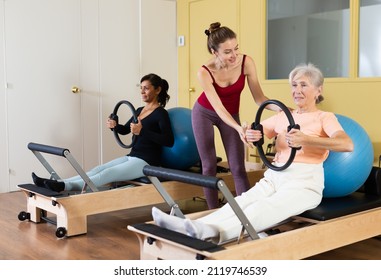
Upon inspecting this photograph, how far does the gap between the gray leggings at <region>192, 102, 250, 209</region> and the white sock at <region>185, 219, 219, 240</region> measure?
92 cm

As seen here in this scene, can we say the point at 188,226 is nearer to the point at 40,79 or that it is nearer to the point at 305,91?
the point at 305,91

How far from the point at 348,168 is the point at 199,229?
3.35 ft

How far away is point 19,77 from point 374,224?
11.5 feet

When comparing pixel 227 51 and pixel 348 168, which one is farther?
pixel 227 51

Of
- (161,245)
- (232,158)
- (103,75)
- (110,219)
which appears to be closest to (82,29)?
(103,75)

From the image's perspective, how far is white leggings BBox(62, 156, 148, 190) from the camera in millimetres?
3699

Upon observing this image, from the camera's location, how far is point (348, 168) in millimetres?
2939

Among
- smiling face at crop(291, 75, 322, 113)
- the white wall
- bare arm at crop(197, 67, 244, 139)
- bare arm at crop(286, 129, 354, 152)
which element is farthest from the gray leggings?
the white wall

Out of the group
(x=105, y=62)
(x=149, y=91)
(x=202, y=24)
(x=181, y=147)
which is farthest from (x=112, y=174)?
(x=202, y=24)

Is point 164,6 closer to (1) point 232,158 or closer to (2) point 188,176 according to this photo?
(1) point 232,158

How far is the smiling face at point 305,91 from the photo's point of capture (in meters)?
2.75

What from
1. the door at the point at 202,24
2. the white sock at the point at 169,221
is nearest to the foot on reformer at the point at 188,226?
the white sock at the point at 169,221

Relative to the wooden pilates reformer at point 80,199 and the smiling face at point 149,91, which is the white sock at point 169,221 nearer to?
the wooden pilates reformer at point 80,199
